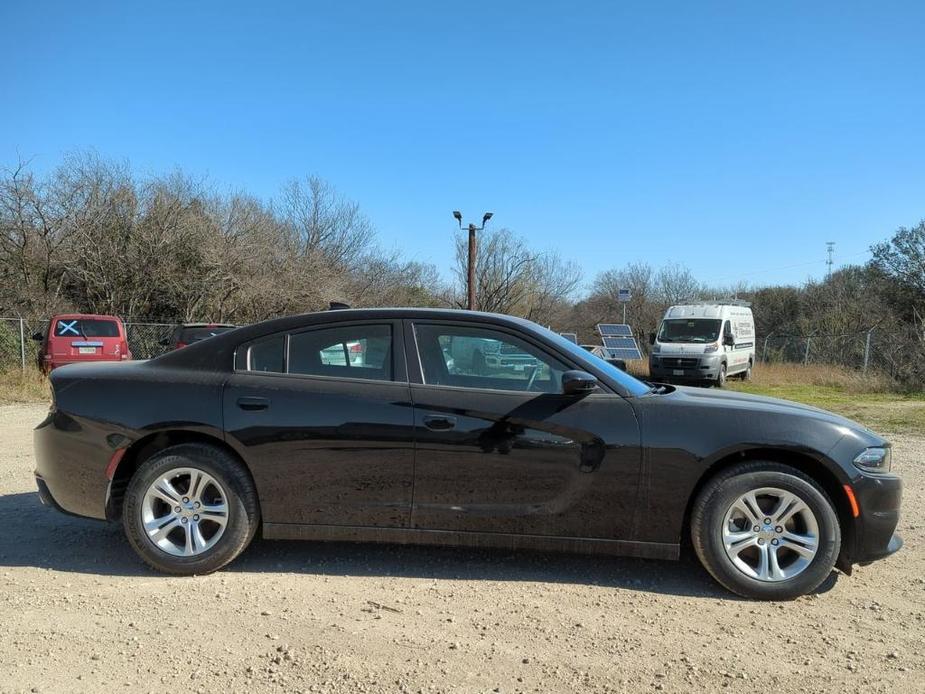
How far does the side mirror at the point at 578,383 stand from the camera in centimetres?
354

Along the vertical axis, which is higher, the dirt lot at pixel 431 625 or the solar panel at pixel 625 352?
the solar panel at pixel 625 352

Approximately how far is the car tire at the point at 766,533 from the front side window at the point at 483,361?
1082mm

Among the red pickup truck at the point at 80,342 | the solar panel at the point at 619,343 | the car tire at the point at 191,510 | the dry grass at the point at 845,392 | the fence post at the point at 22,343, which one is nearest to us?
the car tire at the point at 191,510

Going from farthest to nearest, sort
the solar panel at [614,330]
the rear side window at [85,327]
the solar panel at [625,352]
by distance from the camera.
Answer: the solar panel at [614,330] → the solar panel at [625,352] → the rear side window at [85,327]

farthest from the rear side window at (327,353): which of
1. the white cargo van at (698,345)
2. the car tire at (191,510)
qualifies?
the white cargo van at (698,345)

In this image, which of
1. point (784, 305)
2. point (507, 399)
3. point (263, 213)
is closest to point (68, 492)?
point (507, 399)

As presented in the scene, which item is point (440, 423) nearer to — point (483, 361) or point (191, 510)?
point (483, 361)

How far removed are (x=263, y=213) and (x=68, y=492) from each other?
23.8 m

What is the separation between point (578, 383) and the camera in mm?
3545

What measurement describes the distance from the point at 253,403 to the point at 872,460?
11.6 feet

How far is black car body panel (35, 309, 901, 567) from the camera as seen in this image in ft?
11.6

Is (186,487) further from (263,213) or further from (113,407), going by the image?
(263,213)

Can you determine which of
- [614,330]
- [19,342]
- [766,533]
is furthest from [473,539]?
[614,330]

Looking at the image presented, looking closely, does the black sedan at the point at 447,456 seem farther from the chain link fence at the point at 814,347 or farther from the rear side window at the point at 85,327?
the chain link fence at the point at 814,347
